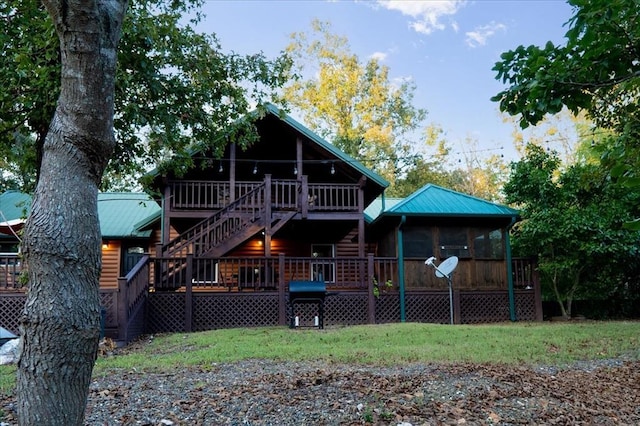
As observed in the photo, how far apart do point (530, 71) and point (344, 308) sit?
996 centimetres

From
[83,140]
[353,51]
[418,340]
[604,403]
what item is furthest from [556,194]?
[353,51]

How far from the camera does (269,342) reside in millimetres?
9547

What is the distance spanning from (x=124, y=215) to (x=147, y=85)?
1271cm

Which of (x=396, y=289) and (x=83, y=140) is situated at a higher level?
(x=83, y=140)

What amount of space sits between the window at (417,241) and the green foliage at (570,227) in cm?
282

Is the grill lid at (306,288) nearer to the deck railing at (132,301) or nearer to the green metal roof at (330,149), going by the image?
the deck railing at (132,301)

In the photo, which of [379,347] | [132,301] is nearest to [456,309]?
[379,347]

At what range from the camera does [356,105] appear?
31.9 metres

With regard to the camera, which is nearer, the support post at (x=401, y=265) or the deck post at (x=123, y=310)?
the deck post at (x=123, y=310)

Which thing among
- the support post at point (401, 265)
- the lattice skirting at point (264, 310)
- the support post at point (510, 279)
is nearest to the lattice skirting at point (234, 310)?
the lattice skirting at point (264, 310)

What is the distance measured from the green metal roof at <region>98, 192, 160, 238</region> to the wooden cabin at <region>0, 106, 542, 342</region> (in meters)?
0.14

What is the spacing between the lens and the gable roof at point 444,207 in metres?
15.6

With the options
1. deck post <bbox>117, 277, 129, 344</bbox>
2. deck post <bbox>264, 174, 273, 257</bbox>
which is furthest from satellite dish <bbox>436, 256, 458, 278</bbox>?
deck post <bbox>117, 277, 129, 344</bbox>

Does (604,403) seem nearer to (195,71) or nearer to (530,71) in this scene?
(530,71)
